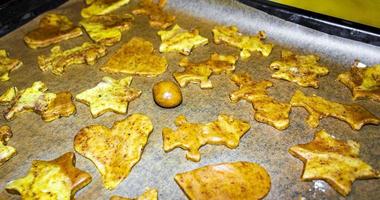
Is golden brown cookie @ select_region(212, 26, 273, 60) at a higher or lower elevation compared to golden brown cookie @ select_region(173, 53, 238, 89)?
higher

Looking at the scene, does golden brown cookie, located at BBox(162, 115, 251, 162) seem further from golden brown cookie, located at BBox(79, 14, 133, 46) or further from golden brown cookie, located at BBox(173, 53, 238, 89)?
golden brown cookie, located at BBox(79, 14, 133, 46)

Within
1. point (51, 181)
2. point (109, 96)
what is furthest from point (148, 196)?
point (109, 96)

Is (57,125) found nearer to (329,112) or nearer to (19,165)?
(19,165)

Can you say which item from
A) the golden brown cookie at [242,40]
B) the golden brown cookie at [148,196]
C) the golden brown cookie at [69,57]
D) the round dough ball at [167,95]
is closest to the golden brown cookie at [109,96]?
the round dough ball at [167,95]

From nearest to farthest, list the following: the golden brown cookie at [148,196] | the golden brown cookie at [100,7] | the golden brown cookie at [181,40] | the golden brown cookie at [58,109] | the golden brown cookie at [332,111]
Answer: the golden brown cookie at [148,196], the golden brown cookie at [332,111], the golden brown cookie at [58,109], the golden brown cookie at [181,40], the golden brown cookie at [100,7]

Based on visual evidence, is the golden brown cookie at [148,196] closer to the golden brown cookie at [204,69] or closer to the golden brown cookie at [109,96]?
the golden brown cookie at [109,96]

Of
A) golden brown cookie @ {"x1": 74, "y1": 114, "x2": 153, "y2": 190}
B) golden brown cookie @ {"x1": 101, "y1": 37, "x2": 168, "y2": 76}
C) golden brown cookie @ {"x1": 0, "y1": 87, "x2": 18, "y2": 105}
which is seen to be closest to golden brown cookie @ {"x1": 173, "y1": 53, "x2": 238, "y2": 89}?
golden brown cookie @ {"x1": 101, "y1": 37, "x2": 168, "y2": 76}
